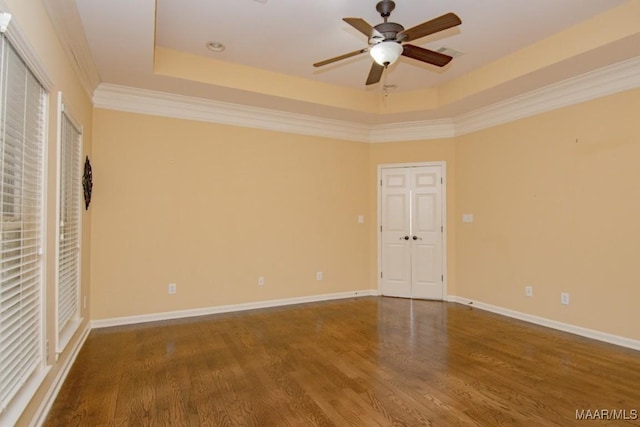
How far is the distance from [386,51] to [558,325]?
3602mm

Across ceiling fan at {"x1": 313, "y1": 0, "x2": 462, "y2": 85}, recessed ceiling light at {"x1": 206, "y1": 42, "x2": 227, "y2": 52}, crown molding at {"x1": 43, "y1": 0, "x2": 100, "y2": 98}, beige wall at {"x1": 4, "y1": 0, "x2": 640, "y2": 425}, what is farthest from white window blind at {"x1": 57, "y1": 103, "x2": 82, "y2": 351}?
ceiling fan at {"x1": 313, "y1": 0, "x2": 462, "y2": 85}

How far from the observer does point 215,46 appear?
3.74 m

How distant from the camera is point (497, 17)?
3201 mm

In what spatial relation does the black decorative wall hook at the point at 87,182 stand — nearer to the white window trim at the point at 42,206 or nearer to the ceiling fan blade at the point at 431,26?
the white window trim at the point at 42,206

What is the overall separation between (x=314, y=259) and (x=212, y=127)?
238 cm

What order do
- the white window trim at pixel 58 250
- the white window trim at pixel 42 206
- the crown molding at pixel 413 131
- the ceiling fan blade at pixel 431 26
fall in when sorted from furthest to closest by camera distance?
1. the crown molding at pixel 413 131
2. the white window trim at pixel 58 250
3. the ceiling fan blade at pixel 431 26
4. the white window trim at pixel 42 206

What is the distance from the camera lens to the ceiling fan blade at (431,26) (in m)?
2.48

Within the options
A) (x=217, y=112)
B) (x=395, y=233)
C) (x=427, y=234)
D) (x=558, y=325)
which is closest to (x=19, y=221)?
(x=217, y=112)

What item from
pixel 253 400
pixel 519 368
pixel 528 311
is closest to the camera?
pixel 253 400

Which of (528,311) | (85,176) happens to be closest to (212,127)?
(85,176)

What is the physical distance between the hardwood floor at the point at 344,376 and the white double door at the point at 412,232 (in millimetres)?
1324

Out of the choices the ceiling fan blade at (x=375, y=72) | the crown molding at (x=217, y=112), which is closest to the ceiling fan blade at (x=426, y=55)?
the ceiling fan blade at (x=375, y=72)

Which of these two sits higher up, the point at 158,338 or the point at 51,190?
the point at 51,190

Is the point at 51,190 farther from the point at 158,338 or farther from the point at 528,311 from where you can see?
the point at 528,311
